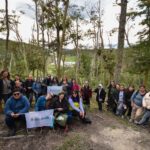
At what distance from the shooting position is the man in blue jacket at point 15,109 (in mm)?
9968

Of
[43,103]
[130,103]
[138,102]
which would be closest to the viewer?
[43,103]

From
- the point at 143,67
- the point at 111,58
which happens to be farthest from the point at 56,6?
the point at 111,58

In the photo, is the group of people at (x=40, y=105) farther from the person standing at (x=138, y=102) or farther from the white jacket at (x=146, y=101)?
the white jacket at (x=146, y=101)

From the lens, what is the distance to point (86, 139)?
984 centimetres

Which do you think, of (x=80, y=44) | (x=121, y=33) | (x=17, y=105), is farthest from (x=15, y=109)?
(x=80, y=44)

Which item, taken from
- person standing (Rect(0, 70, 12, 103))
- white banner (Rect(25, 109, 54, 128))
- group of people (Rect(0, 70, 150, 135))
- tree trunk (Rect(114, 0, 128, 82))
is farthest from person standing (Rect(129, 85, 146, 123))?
person standing (Rect(0, 70, 12, 103))

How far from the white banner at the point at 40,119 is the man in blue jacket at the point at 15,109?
23 centimetres

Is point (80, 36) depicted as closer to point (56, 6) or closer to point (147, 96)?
point (56, 6)

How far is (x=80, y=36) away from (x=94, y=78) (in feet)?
30.7

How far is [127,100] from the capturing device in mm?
14508

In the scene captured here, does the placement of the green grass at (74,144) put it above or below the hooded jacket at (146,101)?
below

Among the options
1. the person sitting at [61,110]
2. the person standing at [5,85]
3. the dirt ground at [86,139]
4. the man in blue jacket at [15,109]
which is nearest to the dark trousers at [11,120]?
the man in blue jacket at [15,109]

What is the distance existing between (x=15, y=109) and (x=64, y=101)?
1.80m

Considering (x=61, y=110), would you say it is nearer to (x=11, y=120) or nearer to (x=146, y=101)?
(x=11, y=120)
